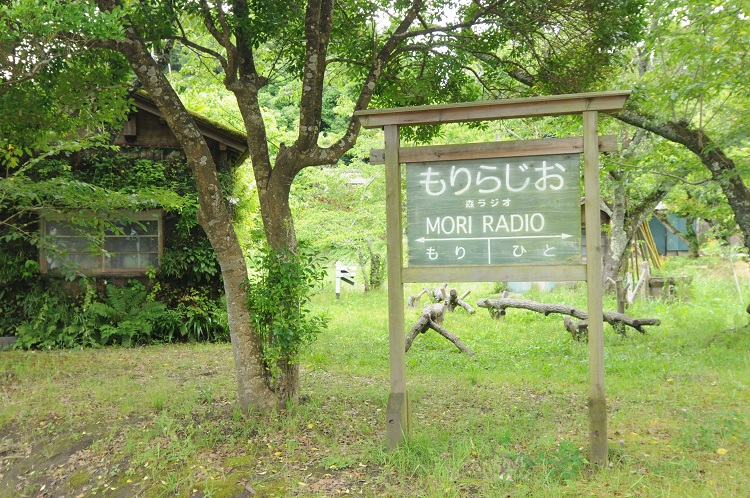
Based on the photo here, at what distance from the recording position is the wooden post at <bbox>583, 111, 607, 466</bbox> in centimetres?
458

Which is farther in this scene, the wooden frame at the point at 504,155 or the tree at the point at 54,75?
the tree at the point at 54,75

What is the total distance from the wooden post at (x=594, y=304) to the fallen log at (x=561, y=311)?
249 inches

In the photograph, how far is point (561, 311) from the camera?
11.8 m

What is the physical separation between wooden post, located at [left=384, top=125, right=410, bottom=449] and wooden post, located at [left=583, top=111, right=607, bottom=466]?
1.42 metres

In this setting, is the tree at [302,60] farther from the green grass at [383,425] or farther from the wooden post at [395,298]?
the wooden post at [395,298]

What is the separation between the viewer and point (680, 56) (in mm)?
7938

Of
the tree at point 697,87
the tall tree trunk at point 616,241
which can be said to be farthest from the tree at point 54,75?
the tall tree trunk at point 616,241

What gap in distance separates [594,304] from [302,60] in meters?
5.14

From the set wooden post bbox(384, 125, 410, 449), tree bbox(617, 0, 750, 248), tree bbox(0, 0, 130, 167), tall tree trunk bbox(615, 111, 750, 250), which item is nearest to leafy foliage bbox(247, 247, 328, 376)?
wooden post bbox(384, 125, 410, 449)

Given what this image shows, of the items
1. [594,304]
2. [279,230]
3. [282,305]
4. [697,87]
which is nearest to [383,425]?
[282,305]

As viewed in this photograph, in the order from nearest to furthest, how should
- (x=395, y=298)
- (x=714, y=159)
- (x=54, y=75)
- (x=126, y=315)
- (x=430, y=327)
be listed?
(x=395, y=298) → (x=54, y=75) → (x=714, y=159) → (x=430, y=327) → (x=126, y=315)

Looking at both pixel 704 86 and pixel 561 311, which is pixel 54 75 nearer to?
pixel 704 86

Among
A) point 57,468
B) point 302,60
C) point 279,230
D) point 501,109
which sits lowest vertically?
point 57,468

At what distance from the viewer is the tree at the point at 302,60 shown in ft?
19.4
